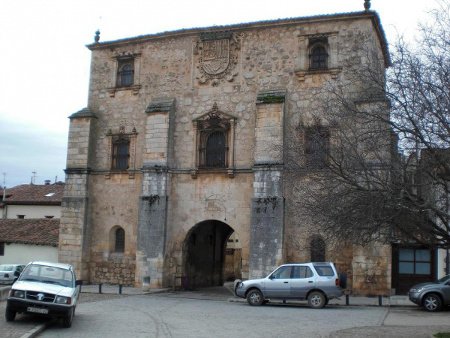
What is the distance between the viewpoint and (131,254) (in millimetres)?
25906

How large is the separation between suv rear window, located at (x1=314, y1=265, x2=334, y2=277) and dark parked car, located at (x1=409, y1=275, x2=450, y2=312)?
298 centimetres

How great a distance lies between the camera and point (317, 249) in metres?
23.1

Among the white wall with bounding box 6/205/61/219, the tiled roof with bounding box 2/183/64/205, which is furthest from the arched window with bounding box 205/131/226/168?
the white wall with bounding box 6/205/61/219

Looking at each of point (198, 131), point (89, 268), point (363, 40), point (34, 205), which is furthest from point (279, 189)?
point (34, 205)

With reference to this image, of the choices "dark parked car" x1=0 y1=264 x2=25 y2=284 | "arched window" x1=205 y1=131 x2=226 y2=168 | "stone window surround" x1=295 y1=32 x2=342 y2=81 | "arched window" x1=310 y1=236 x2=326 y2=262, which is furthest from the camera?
"dark parked car" x1=0 y1=264 x2=25 y2=284

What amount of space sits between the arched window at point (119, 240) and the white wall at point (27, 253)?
8540mm

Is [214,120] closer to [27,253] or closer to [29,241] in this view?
[29,241]

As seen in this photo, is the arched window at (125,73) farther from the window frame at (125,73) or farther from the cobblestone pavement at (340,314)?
the cobblestone pavement at (340,314)

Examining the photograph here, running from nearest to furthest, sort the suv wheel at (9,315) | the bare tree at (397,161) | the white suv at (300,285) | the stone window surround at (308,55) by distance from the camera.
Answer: the bare tree at (397,161)
the suv wheel at (9,315)
the white suv at (300,285)
the stone window surround at (308,55)

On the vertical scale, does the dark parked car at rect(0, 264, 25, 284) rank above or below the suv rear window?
below

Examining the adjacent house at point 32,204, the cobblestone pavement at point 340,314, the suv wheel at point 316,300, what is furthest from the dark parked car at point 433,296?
the adjacent house at point 32,204

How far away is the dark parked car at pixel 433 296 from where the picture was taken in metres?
19.2

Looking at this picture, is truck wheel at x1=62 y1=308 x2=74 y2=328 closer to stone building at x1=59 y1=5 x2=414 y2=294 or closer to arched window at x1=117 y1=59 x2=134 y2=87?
stone building at x1=59 y1=5 x2=414 y2=294

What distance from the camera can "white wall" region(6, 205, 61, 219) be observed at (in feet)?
148
